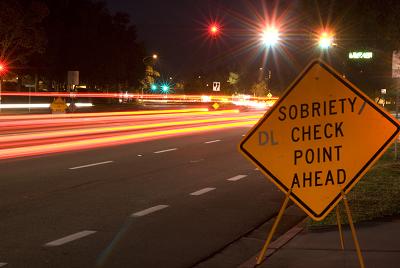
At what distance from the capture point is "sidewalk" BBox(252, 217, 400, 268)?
6.67 metres

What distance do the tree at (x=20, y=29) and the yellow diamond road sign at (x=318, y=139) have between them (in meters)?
44.5

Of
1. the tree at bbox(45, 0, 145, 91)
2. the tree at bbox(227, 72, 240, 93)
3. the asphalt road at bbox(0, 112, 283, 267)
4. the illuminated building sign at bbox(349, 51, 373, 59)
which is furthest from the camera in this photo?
the tree at bbox(227, 72, 240, 93)

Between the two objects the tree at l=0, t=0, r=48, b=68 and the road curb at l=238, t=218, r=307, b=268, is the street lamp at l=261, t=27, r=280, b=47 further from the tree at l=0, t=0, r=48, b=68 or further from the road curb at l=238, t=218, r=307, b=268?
the tree at l=0, t=0, r=48, b=68

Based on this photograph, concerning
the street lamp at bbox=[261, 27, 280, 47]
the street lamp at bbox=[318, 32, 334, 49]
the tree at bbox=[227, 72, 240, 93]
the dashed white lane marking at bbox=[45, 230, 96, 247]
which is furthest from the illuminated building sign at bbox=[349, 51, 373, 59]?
the tree at bbox=[227, 72, 240, 93]

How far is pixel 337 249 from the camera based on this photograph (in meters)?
7.30

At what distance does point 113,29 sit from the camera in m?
76.2

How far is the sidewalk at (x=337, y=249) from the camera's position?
667 centimetres

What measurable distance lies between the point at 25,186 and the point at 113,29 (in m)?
65.6

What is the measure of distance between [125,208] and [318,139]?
497 centimetres

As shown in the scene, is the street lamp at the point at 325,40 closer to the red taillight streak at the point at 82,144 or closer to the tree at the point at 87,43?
the red taillight streak at the point at 82,144

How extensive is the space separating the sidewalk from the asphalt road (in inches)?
39.5

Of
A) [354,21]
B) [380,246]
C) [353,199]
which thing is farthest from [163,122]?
[380,246]

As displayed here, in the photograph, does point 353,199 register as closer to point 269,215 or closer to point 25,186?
point 269,215

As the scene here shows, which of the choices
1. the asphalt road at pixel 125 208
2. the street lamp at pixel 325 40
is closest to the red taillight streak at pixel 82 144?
the asphalt road at pixel 125 208
